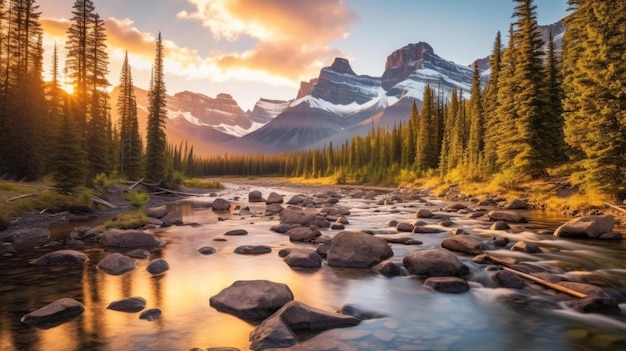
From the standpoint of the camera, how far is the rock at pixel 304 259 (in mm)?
12180

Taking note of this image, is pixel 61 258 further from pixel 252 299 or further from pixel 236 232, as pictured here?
pixel 252 299

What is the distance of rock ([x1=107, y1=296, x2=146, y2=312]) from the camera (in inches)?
333

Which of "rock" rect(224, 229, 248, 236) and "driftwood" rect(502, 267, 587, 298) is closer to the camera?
"driftwood" rect(502, 267, 587, 298)

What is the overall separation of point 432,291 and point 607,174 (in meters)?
18.0

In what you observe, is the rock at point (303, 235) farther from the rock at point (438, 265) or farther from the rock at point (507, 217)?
the rock at point (507, 217)

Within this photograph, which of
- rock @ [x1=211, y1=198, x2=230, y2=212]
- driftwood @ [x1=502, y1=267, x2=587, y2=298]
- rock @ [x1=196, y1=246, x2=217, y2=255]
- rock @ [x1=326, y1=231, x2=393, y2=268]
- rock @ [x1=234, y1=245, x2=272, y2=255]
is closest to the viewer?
driftwood @ [x1=502, y1=267, x2=587, y2=298]

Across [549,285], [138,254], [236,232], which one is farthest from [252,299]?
[236,232]

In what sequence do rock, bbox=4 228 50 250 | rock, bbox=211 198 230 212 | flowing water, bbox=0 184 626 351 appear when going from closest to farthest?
flowing water, bbox=0 184 626 351
rock, bbox=4 228 50 250
rock, bbox=211 198 230 212

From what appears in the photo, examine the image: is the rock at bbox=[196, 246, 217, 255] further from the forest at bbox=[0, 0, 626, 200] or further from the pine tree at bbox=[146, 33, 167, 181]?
the pine tree at bbox=[146, 33, 167, 181]

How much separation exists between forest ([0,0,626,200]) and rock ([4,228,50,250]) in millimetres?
9377

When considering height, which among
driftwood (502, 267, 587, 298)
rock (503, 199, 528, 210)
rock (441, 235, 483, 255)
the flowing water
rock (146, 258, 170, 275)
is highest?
rock (503, 199, 528, 210)

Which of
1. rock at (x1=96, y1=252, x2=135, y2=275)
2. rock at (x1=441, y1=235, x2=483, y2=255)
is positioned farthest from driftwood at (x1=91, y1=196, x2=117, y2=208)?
rock at (x1=441, y1=235, x2=483, y2=255)

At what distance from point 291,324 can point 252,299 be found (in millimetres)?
1347

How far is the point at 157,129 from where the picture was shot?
160 ft
